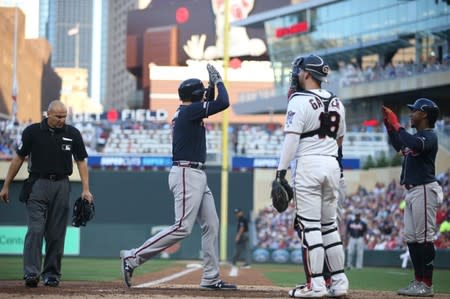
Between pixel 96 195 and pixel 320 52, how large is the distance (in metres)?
23.3

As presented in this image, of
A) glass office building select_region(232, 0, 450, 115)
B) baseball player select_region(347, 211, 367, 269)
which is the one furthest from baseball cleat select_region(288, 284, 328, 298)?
glass office building select_region(232, 0, 450, 115)

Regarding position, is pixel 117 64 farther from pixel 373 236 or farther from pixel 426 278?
pixel 426 278

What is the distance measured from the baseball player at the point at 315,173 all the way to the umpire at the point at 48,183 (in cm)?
266

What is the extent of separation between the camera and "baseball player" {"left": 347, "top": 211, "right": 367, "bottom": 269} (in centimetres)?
2603

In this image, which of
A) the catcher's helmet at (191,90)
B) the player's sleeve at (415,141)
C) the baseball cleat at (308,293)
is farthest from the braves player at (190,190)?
the player's sleeve at (415,141)

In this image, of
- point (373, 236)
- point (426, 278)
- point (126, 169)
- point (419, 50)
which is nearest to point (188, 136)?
point (426, 278)

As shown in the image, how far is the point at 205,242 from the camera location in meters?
9.57

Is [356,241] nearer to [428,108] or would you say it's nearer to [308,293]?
[428,108]

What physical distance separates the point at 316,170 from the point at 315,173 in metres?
0.03

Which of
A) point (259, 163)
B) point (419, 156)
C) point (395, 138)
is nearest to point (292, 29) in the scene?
point (259, 163)

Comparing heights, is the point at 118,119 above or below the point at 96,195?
above

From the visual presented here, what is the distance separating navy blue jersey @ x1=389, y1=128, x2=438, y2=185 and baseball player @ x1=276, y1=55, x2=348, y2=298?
1.62 meters

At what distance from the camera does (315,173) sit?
8.30 meters

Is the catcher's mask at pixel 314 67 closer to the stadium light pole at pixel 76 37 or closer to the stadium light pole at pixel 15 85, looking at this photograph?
the stadium light pole at pixel 15 85
